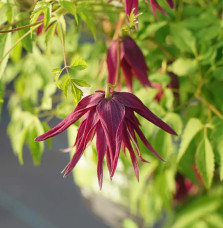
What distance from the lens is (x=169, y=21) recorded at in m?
0.55

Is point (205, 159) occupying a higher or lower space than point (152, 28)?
lower

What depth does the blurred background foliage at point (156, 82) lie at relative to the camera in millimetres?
418

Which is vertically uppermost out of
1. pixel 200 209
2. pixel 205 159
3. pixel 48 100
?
pixel 48 100

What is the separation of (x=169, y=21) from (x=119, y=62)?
5.4 inches

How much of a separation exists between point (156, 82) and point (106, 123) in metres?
0.22

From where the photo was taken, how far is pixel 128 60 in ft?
1.51

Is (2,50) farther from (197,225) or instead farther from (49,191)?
(49,191)

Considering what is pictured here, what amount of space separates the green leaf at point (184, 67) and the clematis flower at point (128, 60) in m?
0.05

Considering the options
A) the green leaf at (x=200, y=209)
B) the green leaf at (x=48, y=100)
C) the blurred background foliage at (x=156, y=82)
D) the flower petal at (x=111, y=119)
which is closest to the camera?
the flower petal at (x=111, y=119)

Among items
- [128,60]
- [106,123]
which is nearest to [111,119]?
[106,123]

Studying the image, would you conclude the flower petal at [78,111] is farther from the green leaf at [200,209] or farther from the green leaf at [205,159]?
the green leaf at [200,209]

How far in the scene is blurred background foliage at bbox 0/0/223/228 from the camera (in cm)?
42

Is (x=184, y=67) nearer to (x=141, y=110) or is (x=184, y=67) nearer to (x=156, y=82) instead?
(x=156, y=82)

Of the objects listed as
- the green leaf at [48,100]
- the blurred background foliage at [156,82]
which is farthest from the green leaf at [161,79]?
the green leaf at [48,100]
